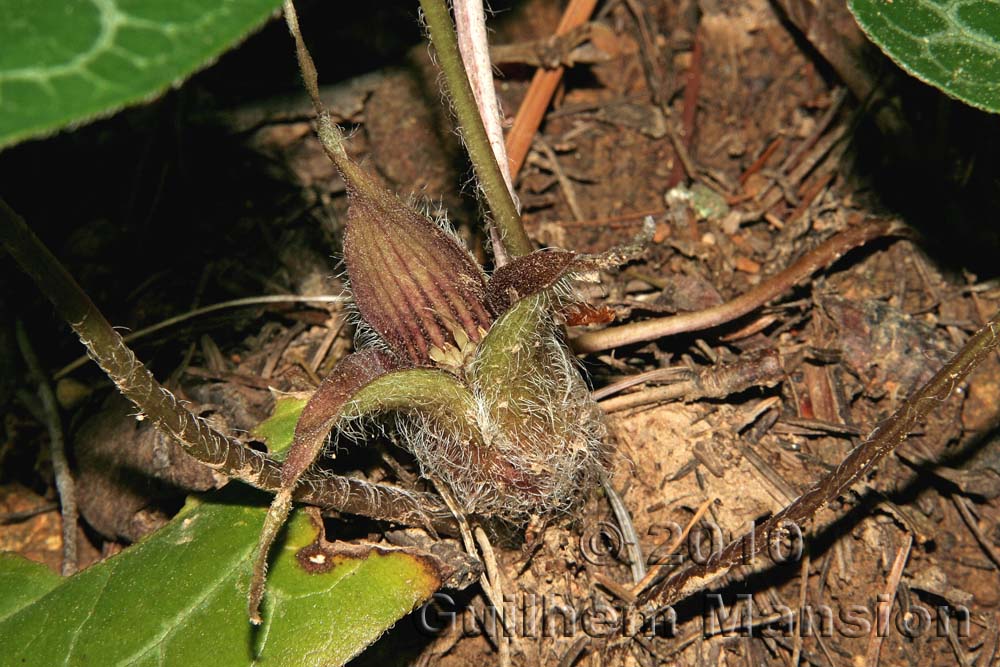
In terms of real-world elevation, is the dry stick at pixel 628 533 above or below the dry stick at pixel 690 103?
below

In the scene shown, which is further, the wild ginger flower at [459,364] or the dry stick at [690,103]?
the dry stick at [690,103]

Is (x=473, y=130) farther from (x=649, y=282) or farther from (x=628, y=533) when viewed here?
(x=628, y=533)

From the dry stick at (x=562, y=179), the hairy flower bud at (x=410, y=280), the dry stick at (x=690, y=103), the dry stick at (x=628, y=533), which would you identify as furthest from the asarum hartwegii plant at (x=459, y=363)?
the dry stick at (x=690, y=103)

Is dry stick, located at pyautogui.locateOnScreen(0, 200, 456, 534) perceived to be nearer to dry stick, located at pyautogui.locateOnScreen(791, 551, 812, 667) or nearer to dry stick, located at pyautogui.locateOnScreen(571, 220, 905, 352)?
dry stick, located at pyautogui.locateOnScreen(571, 220, 905, 352)

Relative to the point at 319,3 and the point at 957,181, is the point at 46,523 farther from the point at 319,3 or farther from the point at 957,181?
the point at 957,181

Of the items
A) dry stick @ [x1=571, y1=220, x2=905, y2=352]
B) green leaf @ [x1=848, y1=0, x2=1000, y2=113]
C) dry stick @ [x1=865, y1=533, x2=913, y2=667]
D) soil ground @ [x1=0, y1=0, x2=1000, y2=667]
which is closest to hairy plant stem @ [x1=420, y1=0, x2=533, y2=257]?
soil ground @ [x1=0, y1=0, x2=1000, y2=667]

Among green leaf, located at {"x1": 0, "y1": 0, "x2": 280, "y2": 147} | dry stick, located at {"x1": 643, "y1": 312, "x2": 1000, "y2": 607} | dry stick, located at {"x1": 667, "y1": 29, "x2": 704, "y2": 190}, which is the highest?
green leaf, located at {"x1": 0, "y1": 0, "x2": 280, "y2": 147}

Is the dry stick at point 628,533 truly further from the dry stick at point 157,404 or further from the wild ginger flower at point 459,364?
the dry stick at point 157,404
